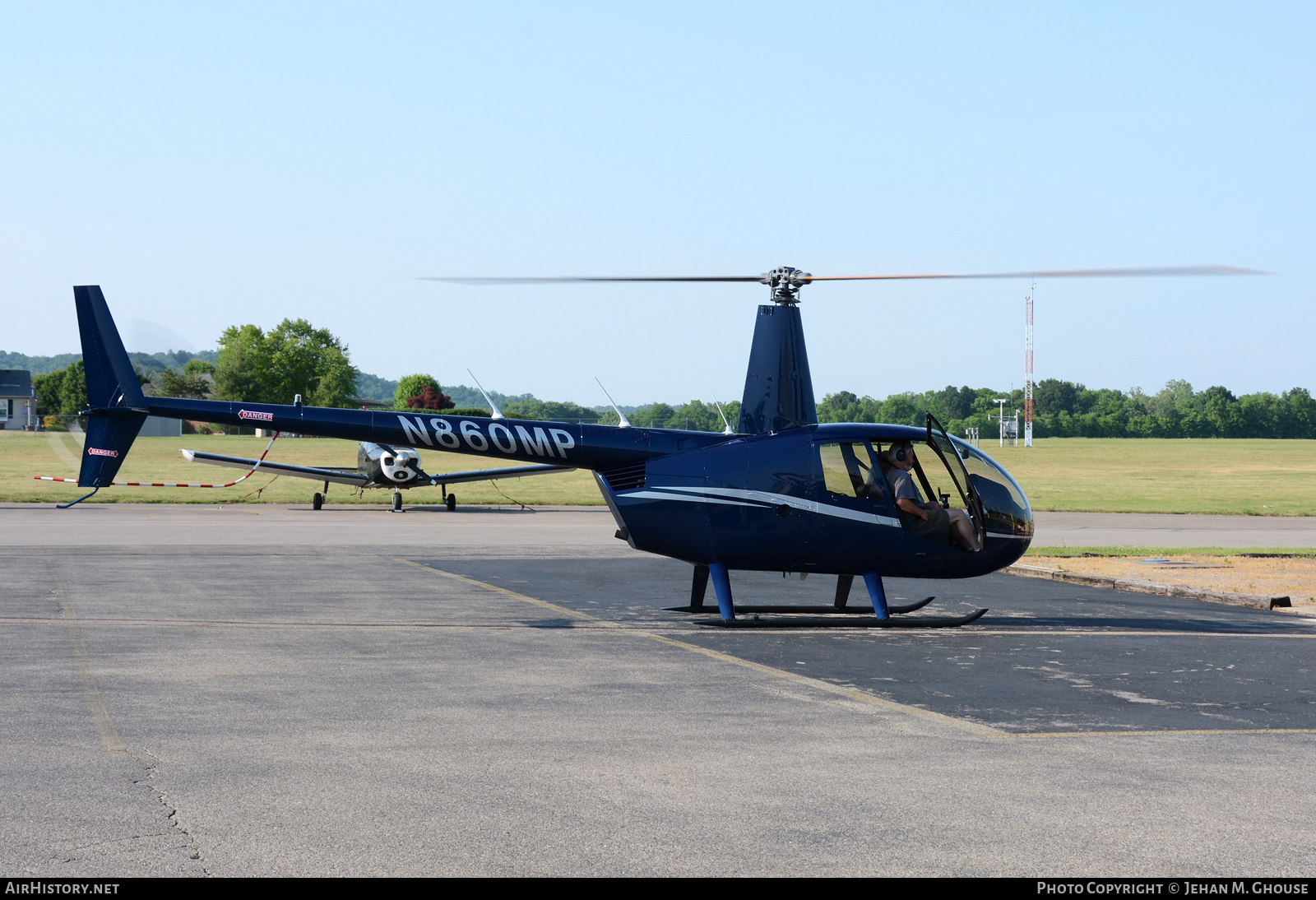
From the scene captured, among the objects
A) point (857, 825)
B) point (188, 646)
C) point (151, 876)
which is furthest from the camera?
point (188, 646)

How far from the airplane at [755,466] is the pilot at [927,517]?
0.06 m

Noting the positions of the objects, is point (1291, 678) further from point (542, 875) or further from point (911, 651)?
point (542, 875)

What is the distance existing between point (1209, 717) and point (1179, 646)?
145 inches

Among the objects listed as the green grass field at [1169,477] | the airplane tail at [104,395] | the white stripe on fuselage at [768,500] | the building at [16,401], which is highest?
the building at [16,401]

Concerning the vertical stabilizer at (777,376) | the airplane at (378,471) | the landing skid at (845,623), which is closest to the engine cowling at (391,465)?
the airplane at (378,471)

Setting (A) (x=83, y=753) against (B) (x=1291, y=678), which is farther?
(B) (x=1291, y=678)

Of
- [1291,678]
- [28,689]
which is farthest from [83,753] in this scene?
[1291,678]

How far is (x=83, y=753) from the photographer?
6875 millimetres

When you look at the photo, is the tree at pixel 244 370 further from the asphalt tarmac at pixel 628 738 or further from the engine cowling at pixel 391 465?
the asphalt tarmac at pixel 628 738

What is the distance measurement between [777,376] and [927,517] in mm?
2293

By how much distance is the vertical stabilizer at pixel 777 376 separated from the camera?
44.7ft

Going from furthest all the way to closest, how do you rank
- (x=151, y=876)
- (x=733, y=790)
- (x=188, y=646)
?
(x=188, y=646)
(x=733, y=790)
(x=151, y=876)

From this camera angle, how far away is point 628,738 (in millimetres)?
7562

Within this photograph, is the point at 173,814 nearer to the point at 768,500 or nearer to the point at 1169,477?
the point at 768,500
